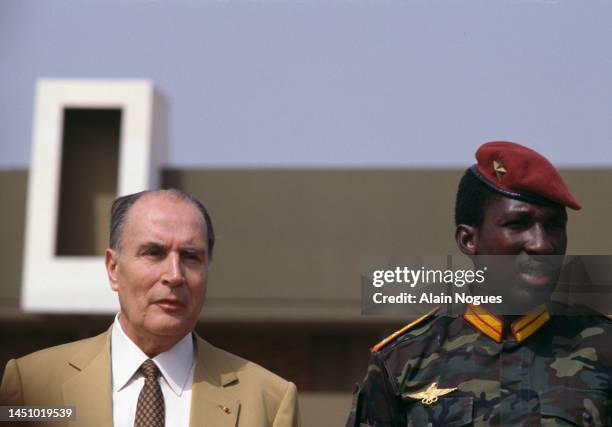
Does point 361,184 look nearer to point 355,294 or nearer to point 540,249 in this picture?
point 355,294

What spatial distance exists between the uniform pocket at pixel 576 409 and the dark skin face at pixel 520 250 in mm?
287

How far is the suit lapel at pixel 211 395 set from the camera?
3.17m

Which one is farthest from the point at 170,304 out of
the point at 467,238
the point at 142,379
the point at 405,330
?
the point at 467,238

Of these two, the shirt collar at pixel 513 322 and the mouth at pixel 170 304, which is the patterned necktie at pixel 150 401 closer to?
the mouth at pixel 170 304

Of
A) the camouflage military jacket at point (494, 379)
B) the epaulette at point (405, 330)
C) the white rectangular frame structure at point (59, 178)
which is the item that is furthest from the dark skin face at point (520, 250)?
the white rectangular frame structure at point (59, 178)

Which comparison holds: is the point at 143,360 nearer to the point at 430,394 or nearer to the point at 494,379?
the point at 430,394

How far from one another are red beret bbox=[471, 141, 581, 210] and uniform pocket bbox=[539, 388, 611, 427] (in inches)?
22.1

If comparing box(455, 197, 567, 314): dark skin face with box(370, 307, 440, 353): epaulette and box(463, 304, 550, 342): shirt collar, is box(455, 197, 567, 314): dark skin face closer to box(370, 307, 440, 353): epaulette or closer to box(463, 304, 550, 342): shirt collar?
box(463, 304, 550, 342): shirt collar

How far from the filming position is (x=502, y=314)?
328 cm

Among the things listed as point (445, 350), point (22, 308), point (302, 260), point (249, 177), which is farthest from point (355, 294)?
point (445, 350)

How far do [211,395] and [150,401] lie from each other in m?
0.20

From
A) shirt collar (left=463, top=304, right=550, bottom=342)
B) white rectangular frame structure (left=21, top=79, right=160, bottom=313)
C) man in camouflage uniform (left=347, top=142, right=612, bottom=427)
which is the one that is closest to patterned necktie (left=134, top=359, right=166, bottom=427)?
man in camouflage uniform (left=347, top=142, right=612, bottom=427)

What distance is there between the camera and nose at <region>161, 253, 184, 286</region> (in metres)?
3.07

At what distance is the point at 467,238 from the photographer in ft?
10.8
